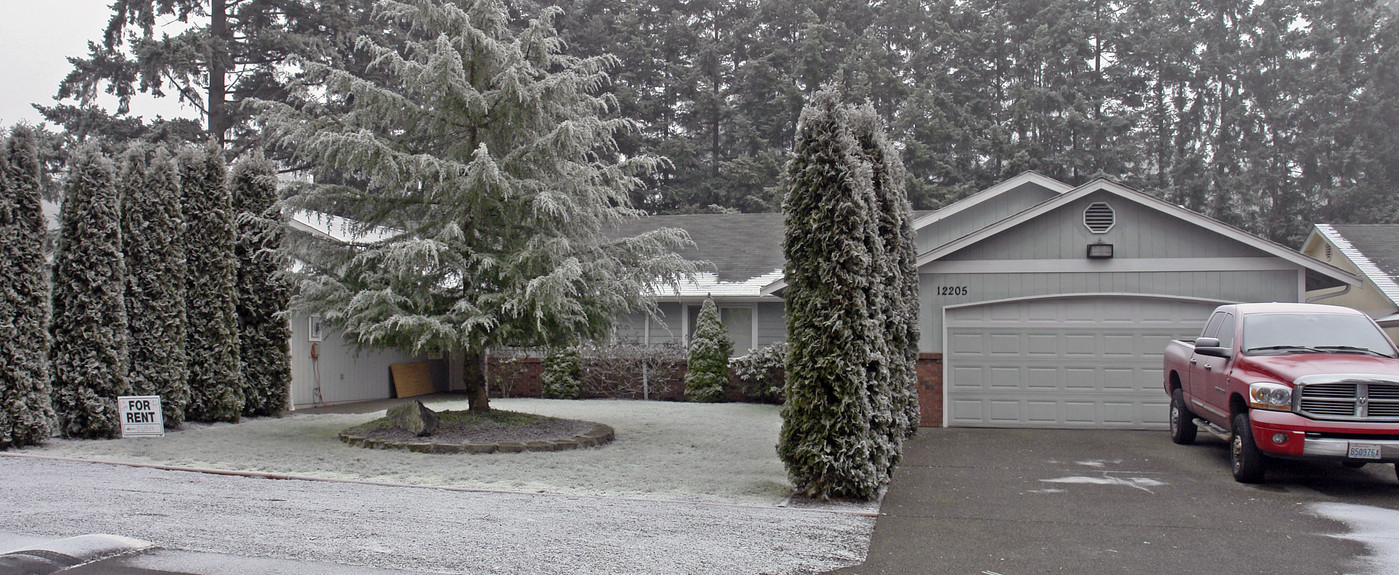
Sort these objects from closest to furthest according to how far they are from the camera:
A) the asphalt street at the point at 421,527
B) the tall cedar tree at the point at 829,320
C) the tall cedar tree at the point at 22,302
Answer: the asphalt street at the point at 421,527, the tall cedar tree at the point at 829,320, the tall cedar tree at the point at 22,302

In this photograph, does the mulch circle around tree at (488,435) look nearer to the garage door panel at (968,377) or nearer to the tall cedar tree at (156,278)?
the tall cedar tree at (156,278)

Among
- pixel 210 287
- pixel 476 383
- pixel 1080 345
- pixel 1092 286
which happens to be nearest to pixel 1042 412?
pixel 1080 345

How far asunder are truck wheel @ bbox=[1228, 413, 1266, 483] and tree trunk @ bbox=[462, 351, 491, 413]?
29.6ft

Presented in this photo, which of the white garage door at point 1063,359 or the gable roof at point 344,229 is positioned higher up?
the gable roof at point 344,229

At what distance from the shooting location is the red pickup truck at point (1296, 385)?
8.52 metres

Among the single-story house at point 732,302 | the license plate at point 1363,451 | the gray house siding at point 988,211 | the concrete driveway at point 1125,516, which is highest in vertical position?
the gray house siding at point 988,211

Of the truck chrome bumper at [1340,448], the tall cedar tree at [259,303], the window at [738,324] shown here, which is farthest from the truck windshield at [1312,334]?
the tall cedar tree at [259,303]

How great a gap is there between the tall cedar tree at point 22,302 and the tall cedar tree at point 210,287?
246cm

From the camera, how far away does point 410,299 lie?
11844mm

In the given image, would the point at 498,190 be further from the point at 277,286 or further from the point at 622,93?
the point at 622,93

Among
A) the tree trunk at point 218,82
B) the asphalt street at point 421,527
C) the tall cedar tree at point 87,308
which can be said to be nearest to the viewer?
the asphalt street at point 421,527

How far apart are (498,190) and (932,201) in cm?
2421

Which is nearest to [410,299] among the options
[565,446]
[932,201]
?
[565,446]

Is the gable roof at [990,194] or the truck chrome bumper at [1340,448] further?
the gable roof at [990,194]
